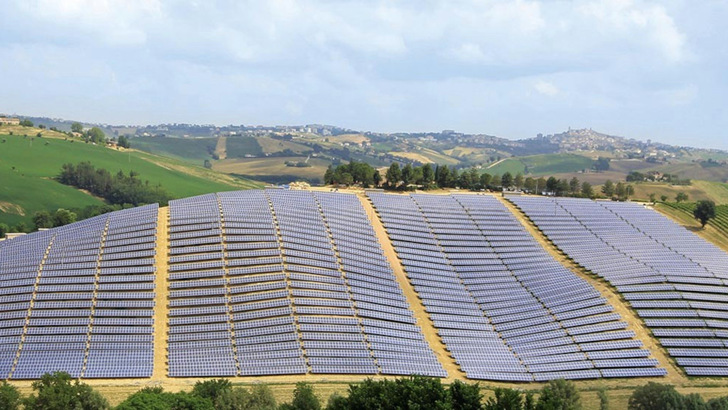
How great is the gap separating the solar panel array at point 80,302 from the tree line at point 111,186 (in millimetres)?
99366

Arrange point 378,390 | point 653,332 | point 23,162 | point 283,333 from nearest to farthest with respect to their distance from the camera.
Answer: point 378,390, point 283,333, point 653,332, point 23,162

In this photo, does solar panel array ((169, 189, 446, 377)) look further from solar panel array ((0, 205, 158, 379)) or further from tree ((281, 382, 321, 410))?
tree ((281, 382, 321, 410))

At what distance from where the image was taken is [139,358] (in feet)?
190

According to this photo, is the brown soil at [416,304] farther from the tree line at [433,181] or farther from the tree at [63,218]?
the tree at [63,218]

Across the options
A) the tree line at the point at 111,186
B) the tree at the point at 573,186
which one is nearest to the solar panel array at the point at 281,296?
the tree at the point at 573,186

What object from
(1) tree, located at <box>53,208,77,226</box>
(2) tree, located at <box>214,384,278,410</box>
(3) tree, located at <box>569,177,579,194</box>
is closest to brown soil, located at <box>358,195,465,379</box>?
(2) tree, located at <box>214,384,278,410</box>

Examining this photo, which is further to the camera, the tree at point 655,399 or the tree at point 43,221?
the tree at point 43,221

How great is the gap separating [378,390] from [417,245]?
42893 millimetres

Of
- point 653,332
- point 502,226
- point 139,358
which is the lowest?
point 139,358

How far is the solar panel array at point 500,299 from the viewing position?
6229 centimetres

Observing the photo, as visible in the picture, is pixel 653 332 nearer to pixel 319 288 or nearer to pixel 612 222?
pixel 612 222

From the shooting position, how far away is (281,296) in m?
66.6

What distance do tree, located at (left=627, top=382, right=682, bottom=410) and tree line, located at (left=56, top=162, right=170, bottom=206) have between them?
152 meters

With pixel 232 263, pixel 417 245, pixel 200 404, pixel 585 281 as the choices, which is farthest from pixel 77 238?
pixel 585 281
